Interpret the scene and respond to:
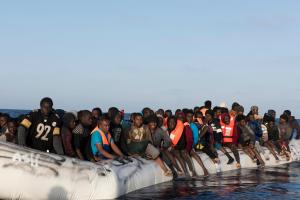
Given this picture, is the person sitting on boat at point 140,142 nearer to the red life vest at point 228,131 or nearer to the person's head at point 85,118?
the person's head at point 85,118

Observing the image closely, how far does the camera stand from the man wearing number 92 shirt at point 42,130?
11.0 m

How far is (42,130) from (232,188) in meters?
5.25

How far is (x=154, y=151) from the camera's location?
13523mm

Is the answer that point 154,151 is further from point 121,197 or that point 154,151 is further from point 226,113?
point 226,113

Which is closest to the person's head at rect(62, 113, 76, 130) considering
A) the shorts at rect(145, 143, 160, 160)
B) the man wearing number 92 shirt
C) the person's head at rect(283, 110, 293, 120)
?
the man wearing number 92 shirt

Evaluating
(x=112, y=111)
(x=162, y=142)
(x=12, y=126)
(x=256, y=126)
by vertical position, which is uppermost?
(x=112, y=111)

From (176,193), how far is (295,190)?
3.32 m

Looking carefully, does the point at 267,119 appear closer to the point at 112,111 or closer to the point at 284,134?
the point at 284,134

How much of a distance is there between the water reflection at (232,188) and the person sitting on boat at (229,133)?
1111mm

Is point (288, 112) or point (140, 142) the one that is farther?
point (288, 112)

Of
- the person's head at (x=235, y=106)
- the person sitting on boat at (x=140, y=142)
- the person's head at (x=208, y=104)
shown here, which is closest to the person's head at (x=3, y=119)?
the person sitting on boat at (x=140, y=142)

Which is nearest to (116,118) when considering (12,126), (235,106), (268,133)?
(12,126)

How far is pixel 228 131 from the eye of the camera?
17.9 meters

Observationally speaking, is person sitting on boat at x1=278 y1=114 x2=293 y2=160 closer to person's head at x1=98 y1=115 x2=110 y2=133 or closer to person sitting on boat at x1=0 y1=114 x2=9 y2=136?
person's head at x1=98 y1=115 x2=110 y2=133
